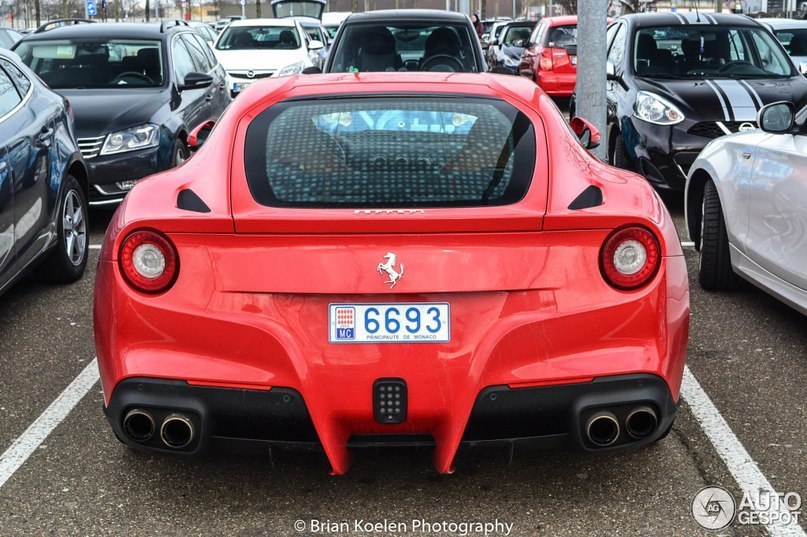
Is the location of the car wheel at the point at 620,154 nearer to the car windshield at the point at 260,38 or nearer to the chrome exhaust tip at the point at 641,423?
the chrome exhaust tip at the point at 641,423

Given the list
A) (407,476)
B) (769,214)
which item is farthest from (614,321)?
(769,214)

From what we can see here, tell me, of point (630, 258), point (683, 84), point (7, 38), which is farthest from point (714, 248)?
point (7, 38)

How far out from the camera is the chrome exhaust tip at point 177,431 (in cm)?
353

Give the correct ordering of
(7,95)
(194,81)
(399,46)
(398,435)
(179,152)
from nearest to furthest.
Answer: (398,435), (7,95), (179,152), (194,81), (399,46)

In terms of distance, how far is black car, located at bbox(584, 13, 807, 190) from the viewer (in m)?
9.22

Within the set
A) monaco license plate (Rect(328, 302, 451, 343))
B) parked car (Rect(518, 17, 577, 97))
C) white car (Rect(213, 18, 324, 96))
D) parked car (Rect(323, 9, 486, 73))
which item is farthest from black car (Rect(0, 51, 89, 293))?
parked car (Rect(518, 17, 577, 97))

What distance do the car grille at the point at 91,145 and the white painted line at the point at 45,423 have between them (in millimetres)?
3606

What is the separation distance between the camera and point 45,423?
470 centimetres

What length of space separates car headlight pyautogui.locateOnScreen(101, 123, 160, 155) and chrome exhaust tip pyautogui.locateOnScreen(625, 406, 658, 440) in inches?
245

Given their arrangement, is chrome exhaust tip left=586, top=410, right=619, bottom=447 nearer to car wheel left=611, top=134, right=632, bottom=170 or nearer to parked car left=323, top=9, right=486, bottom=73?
car wheel left=611, top=134, right=632, bottom=170

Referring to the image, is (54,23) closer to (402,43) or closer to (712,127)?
(402,43)

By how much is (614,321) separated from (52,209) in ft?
14.1

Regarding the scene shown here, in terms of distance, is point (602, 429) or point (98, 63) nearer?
point (602, 429)

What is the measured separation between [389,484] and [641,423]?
934mm
